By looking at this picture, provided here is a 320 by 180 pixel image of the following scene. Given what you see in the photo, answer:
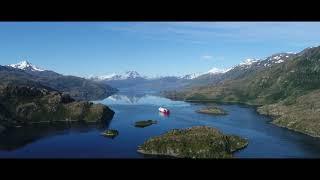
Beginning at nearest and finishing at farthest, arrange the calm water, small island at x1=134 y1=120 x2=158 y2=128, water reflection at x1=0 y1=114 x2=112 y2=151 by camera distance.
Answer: the calm water < water reflection at x1=0 y1=114 x2=112 y2=151 < small island at x1=134 y1=120 x2=158 y2=128

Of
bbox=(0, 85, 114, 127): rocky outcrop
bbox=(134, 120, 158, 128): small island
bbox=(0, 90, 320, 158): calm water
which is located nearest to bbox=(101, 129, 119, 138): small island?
bbox=(0, 90, 320, 158): calm water

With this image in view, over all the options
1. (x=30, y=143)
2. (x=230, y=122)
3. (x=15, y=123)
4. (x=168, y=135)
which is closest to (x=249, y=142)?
(x=168, y=135)

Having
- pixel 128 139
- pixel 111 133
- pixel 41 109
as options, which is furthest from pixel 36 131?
pixel 41 109

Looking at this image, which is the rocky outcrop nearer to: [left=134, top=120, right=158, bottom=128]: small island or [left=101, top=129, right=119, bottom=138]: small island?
[left=134, top=120, right=158, bottom=128]: small island

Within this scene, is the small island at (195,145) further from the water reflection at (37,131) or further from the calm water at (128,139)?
the water reflection at (37,131)

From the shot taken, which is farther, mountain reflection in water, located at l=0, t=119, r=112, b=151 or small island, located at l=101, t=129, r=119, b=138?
small island, located at l=101, t=129, r=119, b=138

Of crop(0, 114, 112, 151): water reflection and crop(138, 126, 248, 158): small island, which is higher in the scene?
crop(0, 114, 112, 151): water reflection

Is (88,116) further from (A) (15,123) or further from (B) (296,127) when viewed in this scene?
(B) (296,127)
